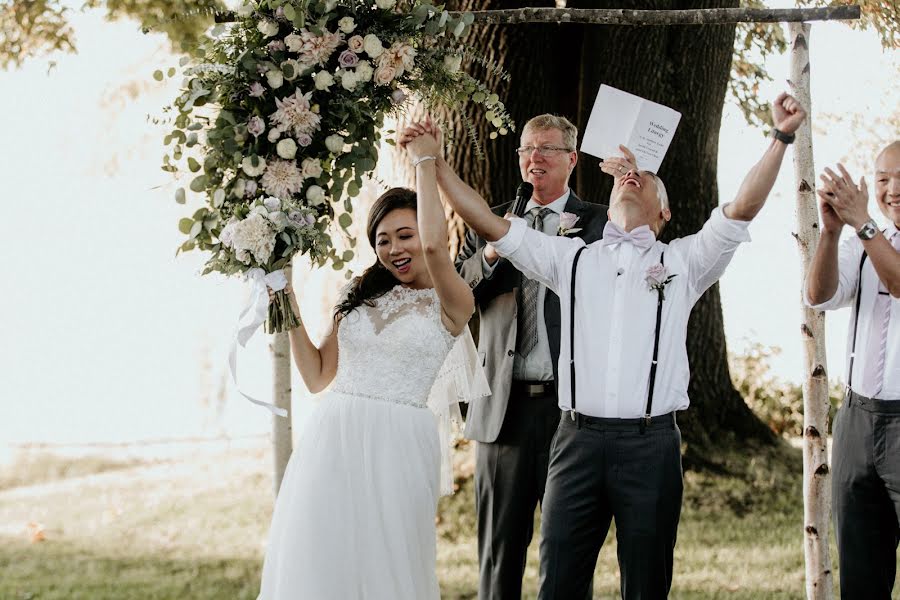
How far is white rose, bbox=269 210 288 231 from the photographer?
3186mm

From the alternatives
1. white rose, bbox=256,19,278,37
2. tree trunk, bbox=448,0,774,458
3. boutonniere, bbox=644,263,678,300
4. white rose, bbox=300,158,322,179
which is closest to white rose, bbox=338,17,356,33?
white rose, bbox=256,19,278,37

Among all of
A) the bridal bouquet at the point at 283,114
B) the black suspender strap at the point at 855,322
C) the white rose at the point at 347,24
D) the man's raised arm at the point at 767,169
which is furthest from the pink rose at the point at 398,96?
the black suspender strap at the point at 855,322

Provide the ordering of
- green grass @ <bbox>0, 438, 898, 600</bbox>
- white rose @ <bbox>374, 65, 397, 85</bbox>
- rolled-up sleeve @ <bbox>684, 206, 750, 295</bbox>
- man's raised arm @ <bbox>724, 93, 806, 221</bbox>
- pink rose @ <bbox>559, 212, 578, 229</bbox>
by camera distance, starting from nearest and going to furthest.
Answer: man's raised arm @ <bbox>724, 93, 806, 221</bbox>, rolled-up sleeve @ <bbox>684, 206, 750, 295</bbox>, white rose @ <bbox>374, 65, 397, 85</bbox>, pink rose @ <bbox>559, 212, 578, 229</bbox>, green grass @ <bbox>0, 438, 898, 600</bbox>

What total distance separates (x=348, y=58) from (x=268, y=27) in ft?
0.88

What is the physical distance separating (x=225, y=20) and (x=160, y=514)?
4772mm

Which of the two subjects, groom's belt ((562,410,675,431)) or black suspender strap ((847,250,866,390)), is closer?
groom's belt ((562,410,675,431))

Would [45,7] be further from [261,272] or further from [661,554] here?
[661,554]

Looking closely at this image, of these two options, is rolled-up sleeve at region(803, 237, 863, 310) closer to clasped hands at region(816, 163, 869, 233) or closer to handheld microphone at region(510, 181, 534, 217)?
clasped hands at region(816, 163, 869, 233)

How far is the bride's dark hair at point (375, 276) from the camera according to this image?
3.57 m

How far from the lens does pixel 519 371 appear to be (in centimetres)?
399

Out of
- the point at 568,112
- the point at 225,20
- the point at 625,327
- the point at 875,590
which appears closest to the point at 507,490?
the point at 625,327

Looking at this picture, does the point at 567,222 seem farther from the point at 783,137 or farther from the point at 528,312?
the point at 783,137

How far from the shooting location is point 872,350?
3.48 meters

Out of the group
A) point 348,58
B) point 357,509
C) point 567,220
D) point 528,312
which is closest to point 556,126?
point 567,220
